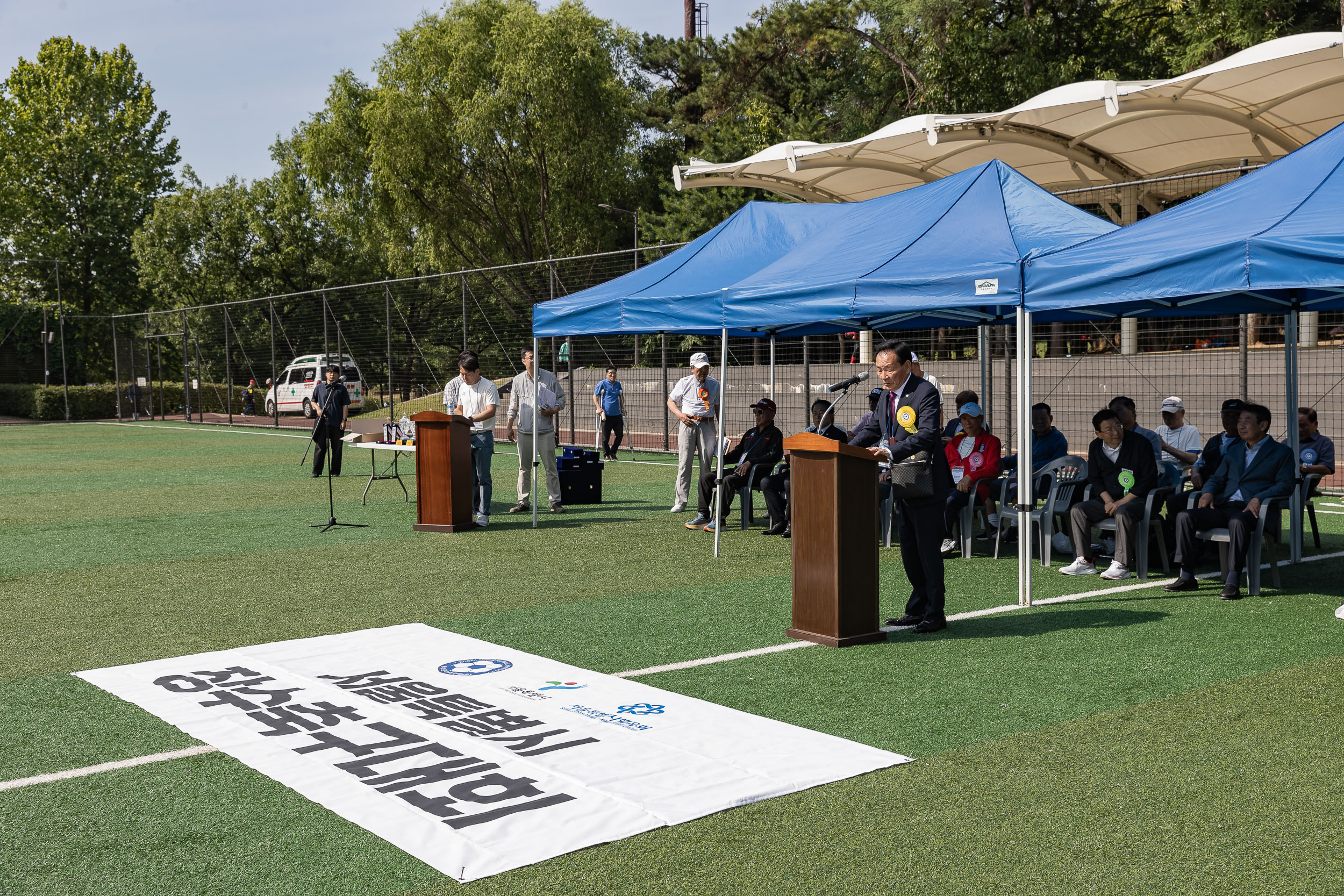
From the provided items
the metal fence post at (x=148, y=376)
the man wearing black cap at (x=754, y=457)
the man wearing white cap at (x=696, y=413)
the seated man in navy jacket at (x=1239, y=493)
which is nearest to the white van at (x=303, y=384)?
the metal fence post at (x=148, y=376)

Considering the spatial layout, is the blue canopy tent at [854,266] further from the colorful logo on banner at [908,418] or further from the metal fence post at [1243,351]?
the metal fence post at [1243,351]

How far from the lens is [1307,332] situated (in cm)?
1752

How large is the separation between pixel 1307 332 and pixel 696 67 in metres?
36.5

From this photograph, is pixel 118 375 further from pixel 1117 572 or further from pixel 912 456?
pixel 912 456

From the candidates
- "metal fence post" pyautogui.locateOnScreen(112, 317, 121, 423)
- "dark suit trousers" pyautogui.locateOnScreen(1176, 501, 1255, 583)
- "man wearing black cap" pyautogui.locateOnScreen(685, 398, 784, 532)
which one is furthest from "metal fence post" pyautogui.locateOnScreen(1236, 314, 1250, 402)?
"metal fence post" pyautogui.locateOnScreen(112, 317, 121, 423)

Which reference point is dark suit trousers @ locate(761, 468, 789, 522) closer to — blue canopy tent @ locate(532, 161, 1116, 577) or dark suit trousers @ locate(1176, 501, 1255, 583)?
blue canopy tent @ locate(532, 161, 1116, 577)

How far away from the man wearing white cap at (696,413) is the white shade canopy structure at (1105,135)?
758 centimetres

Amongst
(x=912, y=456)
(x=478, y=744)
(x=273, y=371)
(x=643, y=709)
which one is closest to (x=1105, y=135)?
(x=912, y=456)

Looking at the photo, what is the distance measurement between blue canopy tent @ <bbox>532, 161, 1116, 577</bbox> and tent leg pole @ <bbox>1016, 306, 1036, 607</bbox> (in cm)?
5

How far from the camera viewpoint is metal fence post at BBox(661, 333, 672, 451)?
22.4 metres

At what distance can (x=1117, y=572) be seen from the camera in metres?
9.20

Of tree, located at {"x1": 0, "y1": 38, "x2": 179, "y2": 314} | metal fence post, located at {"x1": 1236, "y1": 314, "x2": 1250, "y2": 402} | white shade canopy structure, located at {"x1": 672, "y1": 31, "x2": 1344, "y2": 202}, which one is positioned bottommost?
metal fence post, located at {"x1": 1236, "y1": 314, "x2": 1250, "y2": 402}

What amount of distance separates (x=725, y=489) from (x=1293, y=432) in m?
5.02

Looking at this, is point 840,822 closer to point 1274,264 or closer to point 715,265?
point 1274,264
